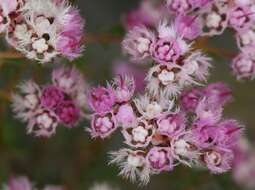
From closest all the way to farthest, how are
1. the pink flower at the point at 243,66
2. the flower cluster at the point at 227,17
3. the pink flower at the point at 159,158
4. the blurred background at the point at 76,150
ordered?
the pink flower at the point at 159,158 < the flower cluster at the point at 227,17 < the pink flower at the point at 243,66 < the blurred background at the point at 76,150

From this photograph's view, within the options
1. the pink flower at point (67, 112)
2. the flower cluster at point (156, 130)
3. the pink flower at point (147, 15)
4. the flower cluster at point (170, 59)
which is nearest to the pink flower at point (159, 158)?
the flower cluster at point (156, 130)

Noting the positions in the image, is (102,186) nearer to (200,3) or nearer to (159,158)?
(159,158)

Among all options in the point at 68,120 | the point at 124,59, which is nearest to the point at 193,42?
the point at 68,120

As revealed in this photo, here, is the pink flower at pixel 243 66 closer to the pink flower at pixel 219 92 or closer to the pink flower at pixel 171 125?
the pink flower at pixel 219 92

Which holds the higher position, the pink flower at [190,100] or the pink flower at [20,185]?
the pink flower at [190,100]

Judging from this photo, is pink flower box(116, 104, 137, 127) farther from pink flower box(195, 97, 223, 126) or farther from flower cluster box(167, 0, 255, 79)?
flower cluster box(167, 0, 255, 79)

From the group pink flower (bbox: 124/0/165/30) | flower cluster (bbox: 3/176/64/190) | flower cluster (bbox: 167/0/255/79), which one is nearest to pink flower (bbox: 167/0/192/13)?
flower cluster (bbox: 167/0/255/79)

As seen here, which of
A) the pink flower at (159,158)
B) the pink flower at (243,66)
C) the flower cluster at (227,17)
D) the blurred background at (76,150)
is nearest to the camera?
the pink flower at (159,158)
